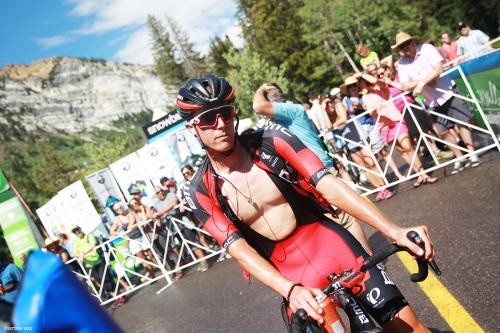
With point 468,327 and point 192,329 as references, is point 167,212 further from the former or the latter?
point 468,327

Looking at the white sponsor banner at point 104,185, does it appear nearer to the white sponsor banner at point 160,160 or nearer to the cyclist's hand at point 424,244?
the white sponsor banner at point 160,160

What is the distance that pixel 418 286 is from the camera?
4.54 meters

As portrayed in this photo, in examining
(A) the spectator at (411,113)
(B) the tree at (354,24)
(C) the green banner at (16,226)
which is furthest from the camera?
(B) the tree at (354,24)

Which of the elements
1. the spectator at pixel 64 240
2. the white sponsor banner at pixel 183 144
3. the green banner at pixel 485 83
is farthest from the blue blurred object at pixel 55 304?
the white sponsor banner at pixel 183 144

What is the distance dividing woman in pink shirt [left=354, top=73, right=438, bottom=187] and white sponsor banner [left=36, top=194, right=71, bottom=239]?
37.0 ft

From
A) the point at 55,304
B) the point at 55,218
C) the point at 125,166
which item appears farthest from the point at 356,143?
the point at 55,218

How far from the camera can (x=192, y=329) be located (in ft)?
19.6

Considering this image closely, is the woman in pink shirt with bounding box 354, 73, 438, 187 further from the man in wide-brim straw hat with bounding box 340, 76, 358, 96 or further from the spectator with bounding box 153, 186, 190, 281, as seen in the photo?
the spectator with bounding box 153, 186, 190, 281

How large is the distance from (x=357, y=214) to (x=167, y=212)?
747 centimetres

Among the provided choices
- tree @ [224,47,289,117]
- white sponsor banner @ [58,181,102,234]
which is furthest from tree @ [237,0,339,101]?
white sponsor banner @ [58,181,102,234]

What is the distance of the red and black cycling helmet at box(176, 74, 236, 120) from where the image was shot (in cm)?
277

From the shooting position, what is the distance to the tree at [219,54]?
7925cm

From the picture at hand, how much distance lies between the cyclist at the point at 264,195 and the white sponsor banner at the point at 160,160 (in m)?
11.4

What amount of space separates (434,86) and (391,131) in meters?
1.20
